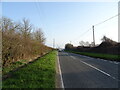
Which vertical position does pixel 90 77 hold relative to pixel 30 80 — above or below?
below

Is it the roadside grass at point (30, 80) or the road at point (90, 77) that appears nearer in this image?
the roadside grass at point (30, 80)

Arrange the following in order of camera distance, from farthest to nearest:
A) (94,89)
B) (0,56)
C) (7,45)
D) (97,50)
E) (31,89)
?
(97,50) < (7,45) < (0,56) < (94,89) < (31,89)

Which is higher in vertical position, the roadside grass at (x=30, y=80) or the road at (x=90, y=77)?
the roadside grass at (x=30, y=80)

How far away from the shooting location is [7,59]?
587 inches

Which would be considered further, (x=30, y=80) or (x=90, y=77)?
(x=90, y=77)

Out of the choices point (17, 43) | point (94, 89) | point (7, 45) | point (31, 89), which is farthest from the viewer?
point (17, 43)

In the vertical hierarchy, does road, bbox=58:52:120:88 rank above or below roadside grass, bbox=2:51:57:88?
below

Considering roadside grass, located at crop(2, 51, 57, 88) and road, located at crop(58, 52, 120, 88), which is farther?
road, located at crop(58, 52, 120, 88)

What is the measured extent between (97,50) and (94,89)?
46054 mm

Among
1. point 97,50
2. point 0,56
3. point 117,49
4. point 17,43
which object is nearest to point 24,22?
point 97,50

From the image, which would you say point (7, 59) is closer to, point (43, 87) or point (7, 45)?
point (7, 45)

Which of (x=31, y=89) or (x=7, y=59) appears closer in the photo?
(x=31, y=89)

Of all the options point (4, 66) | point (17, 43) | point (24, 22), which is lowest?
point (4, 66)

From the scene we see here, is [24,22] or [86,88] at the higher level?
[24,22]
